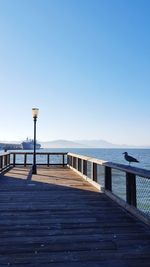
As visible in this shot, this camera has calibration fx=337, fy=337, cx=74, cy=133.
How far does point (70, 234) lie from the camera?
438 centimetres

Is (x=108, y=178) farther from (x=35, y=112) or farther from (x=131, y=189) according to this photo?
(x=35, y=112)

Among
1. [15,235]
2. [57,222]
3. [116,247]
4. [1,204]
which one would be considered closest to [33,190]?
[1,204]

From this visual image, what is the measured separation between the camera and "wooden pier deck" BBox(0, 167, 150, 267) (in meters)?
3.45

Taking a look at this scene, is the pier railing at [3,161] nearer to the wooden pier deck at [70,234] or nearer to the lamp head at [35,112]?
the lamp head at [35,112]

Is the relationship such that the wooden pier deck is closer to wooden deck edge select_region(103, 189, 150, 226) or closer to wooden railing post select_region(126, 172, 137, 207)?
wooden deck edge select_region(103, 189, 150, 226)

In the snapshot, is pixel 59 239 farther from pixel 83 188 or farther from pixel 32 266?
pixel 83 188

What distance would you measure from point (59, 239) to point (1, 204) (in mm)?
2680

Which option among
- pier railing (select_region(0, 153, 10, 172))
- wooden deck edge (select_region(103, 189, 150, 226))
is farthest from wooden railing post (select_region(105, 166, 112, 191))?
pier railing (select_region(0, 153, 10, 172))

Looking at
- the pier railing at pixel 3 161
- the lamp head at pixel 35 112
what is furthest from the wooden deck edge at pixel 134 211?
the lamp head at pixel 35 112

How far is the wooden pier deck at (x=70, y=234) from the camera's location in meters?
3.45

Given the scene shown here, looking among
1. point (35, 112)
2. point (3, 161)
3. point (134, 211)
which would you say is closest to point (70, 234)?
point (134, 211)

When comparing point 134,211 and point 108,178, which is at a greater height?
point 108,178

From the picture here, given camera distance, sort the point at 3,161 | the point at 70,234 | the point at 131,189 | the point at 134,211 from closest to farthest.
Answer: the point at 70,234, the point at 134,211, the point at 131,189, the point at 3,161

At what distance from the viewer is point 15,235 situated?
4309 millimetres
